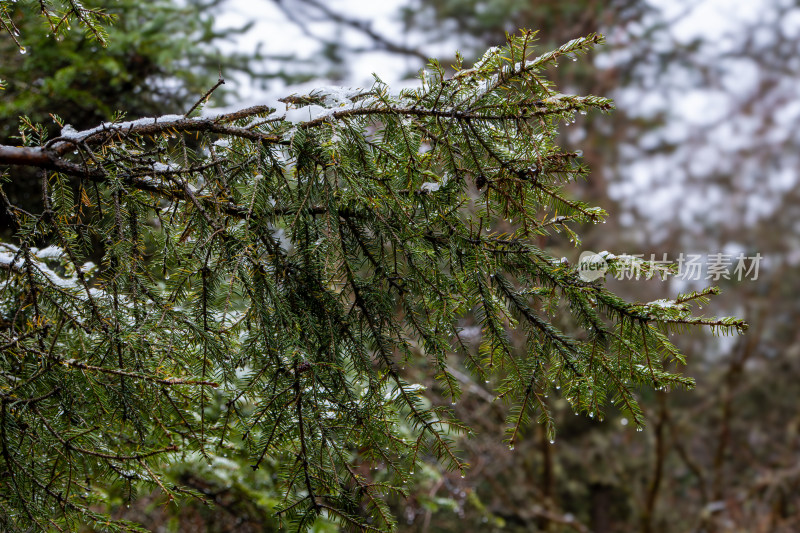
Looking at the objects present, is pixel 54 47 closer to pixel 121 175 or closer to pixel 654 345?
pixel 121 175

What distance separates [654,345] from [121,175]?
1.81m

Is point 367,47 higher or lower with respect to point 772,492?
higher

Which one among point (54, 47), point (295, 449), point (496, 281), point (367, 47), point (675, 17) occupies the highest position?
point (675, 17)

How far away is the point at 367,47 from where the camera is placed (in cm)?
823

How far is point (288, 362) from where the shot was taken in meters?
1.70

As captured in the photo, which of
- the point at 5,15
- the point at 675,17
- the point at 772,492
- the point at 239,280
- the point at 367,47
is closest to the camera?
the point at 239,280

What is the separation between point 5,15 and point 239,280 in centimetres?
143

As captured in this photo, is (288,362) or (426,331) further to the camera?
(426,331)

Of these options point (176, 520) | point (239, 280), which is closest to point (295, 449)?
point (239, 280)

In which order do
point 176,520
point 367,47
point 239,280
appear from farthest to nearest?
point 367,47 → point 176,520 → point 239,280

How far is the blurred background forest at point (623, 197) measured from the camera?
4.04m

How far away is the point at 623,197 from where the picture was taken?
408 inches

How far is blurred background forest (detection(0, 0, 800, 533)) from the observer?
13.2 ft

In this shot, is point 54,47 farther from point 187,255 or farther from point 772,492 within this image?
point 772,492
